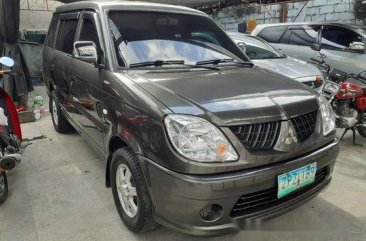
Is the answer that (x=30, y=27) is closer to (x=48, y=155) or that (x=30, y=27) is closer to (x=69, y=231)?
(x=48, y=155)

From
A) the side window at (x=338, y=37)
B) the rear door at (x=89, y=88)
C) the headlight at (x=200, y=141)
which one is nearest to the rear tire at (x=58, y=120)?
the rear door at (x=89, y=88)

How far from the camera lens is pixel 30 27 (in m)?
12.4

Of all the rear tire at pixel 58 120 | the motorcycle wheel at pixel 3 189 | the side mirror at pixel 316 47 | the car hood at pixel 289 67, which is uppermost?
the side mirror at pixel 316 47

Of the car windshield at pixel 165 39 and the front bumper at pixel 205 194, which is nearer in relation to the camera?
the front bumper at pixel 205 194

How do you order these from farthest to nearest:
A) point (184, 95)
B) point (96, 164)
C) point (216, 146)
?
point (96, 164)
point (184, 95)
point (216, 146)

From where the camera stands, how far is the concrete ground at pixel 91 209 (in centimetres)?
276

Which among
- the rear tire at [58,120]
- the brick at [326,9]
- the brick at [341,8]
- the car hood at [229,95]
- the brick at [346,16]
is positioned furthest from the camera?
the brick at [326,9]

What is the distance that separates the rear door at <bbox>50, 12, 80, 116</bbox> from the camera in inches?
156

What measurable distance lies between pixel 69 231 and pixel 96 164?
1.38 metres

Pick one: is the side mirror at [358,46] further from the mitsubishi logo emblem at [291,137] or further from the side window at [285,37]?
the mitsubishi logo emblem at [291,137]

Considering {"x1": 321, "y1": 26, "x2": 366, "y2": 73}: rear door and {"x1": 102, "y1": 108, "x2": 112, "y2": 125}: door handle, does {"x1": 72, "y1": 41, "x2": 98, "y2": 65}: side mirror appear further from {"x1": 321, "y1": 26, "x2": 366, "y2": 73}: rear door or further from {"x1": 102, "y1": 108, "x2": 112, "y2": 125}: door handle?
{"x1": 321, "y1": 26, "x2": 366, "y2": 73}: rear door

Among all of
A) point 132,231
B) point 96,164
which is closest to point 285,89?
point 132,231

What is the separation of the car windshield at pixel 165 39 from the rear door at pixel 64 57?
0.97 metres

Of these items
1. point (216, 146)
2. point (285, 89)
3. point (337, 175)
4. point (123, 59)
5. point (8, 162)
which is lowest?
point (337, 175)
